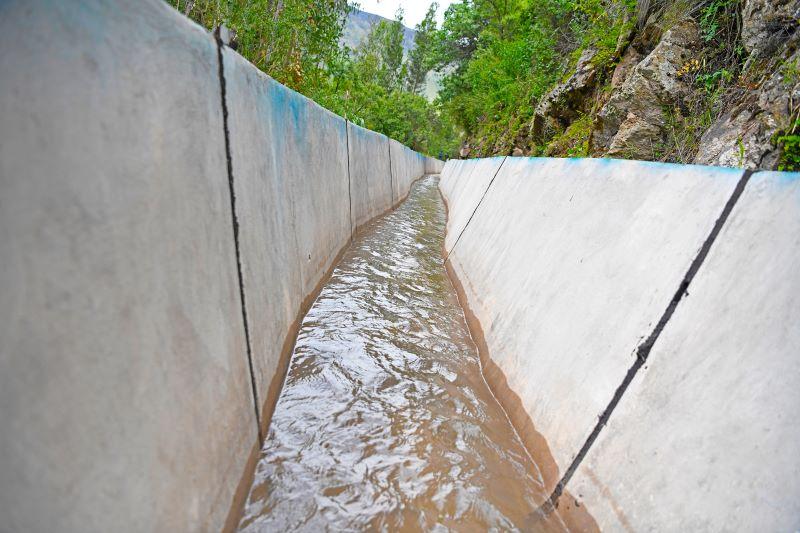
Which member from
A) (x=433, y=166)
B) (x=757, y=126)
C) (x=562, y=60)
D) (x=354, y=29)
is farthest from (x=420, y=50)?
(x=757, y=126)

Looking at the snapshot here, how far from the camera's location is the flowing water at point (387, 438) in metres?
1.85

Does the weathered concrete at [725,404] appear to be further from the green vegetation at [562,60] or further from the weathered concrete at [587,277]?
the green vegetation at [562,60]

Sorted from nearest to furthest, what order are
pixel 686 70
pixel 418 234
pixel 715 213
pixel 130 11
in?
1. pixel 130 11
2. pixel 715 213
3. pixel 686 70
4. pixel 418 234

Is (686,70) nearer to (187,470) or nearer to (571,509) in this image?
(571,509)

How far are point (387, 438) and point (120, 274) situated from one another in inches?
65.8

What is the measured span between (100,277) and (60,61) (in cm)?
53

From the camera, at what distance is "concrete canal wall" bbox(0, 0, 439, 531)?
0.88 metres

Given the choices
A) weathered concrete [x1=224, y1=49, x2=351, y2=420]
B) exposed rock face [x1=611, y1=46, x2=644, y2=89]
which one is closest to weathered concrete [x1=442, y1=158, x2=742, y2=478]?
weathered concrete [x1=224, y1=49, x2=351, y2=420]

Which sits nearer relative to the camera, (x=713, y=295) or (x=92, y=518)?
(x=92, y=518)

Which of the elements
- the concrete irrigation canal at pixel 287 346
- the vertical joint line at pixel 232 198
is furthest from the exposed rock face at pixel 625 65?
the vertical joint line at pixel 232 198

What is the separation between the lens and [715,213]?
1697mm

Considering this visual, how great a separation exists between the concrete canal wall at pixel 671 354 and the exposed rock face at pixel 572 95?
5.84 metres

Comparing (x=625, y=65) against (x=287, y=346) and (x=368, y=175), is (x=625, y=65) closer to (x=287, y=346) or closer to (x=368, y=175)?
(x=368, y=175)

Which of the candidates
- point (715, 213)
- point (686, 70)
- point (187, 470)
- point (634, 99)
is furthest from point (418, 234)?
point (187, 470)
